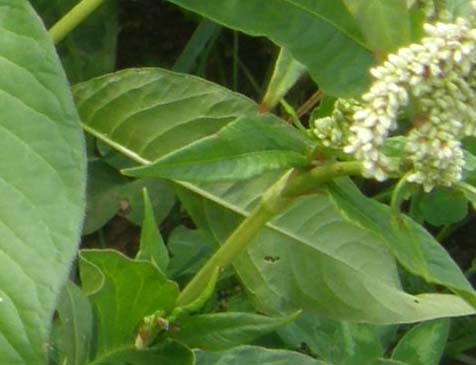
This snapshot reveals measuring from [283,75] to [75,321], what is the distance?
31cm

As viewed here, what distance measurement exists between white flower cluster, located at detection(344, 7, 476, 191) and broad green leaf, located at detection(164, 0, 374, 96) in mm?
163

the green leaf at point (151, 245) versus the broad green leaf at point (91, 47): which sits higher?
the green leaf at point (151, 245)

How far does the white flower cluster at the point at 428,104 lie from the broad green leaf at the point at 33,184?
25 centimetres

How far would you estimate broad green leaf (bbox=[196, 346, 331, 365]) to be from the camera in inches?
53.1

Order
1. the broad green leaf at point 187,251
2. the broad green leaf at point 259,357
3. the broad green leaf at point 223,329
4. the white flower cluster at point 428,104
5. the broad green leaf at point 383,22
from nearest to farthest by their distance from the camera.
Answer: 1. the white flower cluster at point 428,104
2. the broad green leaf at point 383,22
3. the broad green leaf at point 223,329
4. the broad green leaf at point 259,357
5. the broad green leaf at point 187,251

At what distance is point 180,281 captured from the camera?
1.77 meters

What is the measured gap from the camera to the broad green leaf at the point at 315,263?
135cm

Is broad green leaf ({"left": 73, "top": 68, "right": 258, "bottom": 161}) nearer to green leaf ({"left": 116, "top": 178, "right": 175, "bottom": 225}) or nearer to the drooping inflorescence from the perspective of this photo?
green leaf ({"left": 116, "top": 178, "right": 175, "bottom": 225})

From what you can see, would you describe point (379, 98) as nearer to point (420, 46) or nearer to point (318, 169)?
point (420, 46)

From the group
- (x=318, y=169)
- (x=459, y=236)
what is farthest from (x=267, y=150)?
(x=459, y=236)

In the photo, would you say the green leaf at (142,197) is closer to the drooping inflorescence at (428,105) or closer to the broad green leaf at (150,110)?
the broad green leaf at (150,110)

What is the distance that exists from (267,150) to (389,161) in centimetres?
13

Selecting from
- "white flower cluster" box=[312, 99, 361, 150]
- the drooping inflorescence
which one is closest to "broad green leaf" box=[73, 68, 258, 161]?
"white flower cluster" box=[312, 99, 361, 150]

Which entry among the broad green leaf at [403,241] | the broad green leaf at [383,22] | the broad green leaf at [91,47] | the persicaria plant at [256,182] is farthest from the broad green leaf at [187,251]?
the broad green leaf at [383,22]
